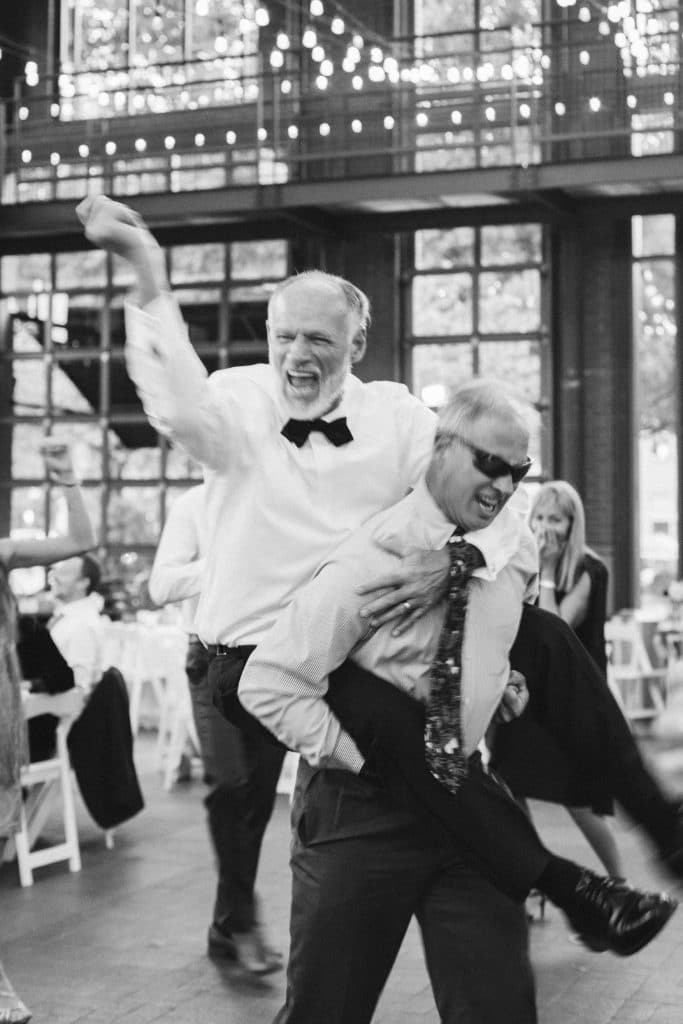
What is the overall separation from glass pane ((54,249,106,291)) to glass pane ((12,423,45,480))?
142 centimetres

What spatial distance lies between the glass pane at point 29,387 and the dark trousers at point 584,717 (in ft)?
41.1

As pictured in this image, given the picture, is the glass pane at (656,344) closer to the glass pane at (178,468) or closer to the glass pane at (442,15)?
the glass pane at (442,15)

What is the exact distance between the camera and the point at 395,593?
241 cm

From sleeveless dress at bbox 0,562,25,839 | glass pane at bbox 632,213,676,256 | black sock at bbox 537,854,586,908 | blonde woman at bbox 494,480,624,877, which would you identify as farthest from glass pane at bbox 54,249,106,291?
black sock at bbox 537,854,586,908

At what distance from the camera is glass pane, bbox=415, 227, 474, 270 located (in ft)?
43.9

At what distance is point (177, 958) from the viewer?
5219mm

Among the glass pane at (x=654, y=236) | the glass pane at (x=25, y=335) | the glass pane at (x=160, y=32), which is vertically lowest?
the glass pane at (x=25, y=335)

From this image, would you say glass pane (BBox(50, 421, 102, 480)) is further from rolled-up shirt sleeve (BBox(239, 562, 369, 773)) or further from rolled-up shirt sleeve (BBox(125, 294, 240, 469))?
rolled-up shirt sleeve (BBox(239, 562, 369, 773))

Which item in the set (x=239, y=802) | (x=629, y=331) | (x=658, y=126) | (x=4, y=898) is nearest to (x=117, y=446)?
(x=629, y=331)

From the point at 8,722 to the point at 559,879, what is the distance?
7.41 feet

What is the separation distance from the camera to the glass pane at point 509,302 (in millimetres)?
13117

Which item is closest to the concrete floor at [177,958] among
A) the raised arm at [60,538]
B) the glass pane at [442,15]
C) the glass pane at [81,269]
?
the raised arm at [60,538]

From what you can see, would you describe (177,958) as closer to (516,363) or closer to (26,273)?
(516,363)

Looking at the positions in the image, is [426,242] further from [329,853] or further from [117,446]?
[329,853]
